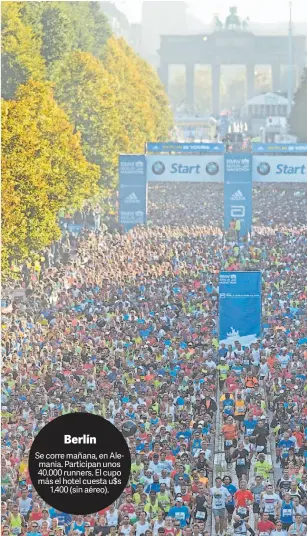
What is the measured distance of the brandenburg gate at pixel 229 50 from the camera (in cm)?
13638

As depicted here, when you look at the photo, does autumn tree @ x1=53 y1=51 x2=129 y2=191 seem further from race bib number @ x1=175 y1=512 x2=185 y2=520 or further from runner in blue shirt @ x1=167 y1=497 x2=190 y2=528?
race bib number @ x1=175 y1=512 x2=185 y2=520

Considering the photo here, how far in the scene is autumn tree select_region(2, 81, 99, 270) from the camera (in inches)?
1804

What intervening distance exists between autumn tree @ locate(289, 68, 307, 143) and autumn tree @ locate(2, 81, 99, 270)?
66051mm

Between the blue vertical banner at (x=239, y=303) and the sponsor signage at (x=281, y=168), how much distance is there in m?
40.4

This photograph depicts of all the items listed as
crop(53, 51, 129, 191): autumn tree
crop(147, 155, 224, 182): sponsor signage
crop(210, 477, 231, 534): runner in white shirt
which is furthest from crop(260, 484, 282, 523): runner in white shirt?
crop(53, 51, 129, 191): autumn tree

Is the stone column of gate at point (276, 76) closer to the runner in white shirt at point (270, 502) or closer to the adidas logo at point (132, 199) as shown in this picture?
the adidas logo at point (132, 199)

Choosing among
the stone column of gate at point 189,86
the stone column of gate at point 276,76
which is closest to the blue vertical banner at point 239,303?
the stone column of gate at point 276,76

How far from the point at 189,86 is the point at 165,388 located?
141 m

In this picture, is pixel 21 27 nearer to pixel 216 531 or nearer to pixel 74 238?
pixel 74 238

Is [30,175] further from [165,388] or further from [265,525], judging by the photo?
[265,525]

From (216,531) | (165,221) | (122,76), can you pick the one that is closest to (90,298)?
(216,531)

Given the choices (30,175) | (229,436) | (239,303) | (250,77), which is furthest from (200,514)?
(250,77)

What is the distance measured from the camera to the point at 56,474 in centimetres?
1970

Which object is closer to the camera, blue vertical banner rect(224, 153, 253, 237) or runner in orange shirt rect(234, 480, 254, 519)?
runner in orange shirt rect(234, 480, 254, 519)
